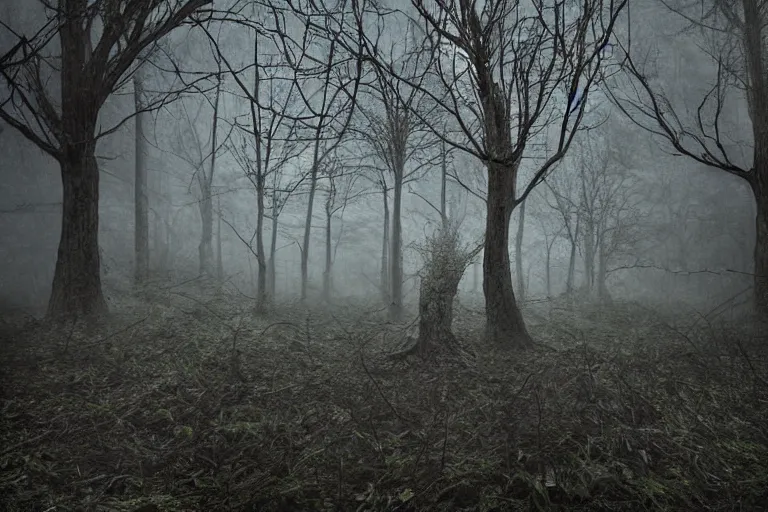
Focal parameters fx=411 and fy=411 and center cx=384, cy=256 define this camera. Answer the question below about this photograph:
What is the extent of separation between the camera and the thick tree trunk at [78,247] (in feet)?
19.0

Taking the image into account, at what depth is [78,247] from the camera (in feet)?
19.2

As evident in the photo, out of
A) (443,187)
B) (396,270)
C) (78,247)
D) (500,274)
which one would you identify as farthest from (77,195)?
(443,187)

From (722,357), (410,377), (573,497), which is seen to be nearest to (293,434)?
(410,377)

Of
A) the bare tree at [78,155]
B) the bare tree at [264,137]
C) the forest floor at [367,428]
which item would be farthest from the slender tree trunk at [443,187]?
the bare tree at [78,155]

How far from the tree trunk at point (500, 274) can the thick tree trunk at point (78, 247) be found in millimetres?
5522

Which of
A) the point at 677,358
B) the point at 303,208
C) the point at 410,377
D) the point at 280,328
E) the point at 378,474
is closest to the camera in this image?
the point at 378,474

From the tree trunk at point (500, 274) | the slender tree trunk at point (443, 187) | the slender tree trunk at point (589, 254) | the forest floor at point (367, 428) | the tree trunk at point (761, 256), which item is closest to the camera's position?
the forest floor at point (367, 428)

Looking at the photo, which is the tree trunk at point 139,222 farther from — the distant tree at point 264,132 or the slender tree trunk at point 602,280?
the slender tree trunk at point 602,280

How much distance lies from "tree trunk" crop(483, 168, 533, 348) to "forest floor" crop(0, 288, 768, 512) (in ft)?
1.15

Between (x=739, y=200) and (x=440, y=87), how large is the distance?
51.8ft

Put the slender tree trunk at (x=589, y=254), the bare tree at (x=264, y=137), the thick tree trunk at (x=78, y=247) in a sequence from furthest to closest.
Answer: the slender tree trunk at (x=589, y=254), the thick tree trunk at (x=78, y=247), the bare tree at (x=264, y=137)

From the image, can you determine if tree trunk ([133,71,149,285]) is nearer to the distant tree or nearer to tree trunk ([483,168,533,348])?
the distant tree

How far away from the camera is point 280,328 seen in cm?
715

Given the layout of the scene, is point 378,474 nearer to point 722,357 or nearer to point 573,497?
point 573,497
